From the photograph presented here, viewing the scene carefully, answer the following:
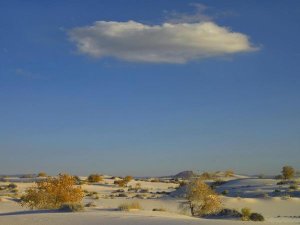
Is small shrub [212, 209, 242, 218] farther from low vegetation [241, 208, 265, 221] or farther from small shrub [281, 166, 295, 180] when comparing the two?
small shrub [281, 166, 295, 180]

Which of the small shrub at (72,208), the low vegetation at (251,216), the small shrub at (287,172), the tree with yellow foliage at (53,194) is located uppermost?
the small shrub at (287,172)

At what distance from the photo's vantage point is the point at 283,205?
45.2 meters

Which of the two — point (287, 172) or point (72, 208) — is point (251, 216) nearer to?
point (72, 208)

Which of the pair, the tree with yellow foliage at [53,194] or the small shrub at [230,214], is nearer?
the small shrub at [230,214]

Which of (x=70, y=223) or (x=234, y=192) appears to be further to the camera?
(x=234, y=192)

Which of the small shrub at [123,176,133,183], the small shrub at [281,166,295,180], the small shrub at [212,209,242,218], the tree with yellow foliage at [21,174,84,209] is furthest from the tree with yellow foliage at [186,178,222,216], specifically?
the small shrub at [123,176,133,183]

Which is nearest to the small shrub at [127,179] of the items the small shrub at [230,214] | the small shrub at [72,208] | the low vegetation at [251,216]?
the small shrub at [230,214]

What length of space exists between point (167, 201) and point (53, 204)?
1668 centimetres

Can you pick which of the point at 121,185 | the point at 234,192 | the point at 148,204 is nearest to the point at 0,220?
the point at 148,204

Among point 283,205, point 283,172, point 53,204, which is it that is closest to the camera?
point 53,204

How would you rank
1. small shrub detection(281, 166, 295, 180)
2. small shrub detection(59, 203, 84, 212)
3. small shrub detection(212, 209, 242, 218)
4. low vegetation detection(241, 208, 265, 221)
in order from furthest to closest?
small shrub detection(281, 166, 295, 180) → small shrub detection(212, 209, 242, 218) → low vegetation detection(241, 208, 265, 221) → small shrub detection(59, 203, 84, 212)

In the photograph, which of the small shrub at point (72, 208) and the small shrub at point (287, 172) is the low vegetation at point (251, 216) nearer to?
the small shrub at point (72, 208)

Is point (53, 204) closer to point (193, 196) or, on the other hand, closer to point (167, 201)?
point (193, 196)

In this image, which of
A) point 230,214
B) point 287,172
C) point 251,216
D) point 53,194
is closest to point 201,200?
point 230,214
